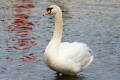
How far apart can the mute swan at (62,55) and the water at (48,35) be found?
18.4 inches

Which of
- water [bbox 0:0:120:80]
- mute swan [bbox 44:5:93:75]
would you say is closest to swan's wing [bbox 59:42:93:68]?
mute swan [bbox 44:5:93:75]

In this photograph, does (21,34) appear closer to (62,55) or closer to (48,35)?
A: (48,35)

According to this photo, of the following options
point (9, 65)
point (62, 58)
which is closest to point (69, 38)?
point (9, 65)

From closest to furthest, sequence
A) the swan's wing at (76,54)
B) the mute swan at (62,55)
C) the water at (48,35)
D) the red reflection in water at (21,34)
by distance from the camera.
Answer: the mute swan at (62,55) < the swan's wing at (76,54) < the water at (48,35) < the red reflection in water at (21,34)

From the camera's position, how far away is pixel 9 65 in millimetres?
9578

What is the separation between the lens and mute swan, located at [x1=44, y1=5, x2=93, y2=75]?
8.21m

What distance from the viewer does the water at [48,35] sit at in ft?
30.3

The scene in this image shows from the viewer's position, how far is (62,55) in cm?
830

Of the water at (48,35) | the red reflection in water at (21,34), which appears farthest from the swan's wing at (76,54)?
the red reflection in water at (21,34)

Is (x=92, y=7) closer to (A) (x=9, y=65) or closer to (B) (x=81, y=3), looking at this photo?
(B) (x=81, y=3)

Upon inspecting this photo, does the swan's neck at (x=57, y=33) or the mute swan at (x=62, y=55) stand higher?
the swan's neck at (x=57, y=33)

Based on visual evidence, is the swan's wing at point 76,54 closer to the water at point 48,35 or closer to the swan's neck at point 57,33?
the swan's neck at point 57,33

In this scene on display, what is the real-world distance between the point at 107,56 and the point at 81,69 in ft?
6.48

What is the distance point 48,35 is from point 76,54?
15.5ft
